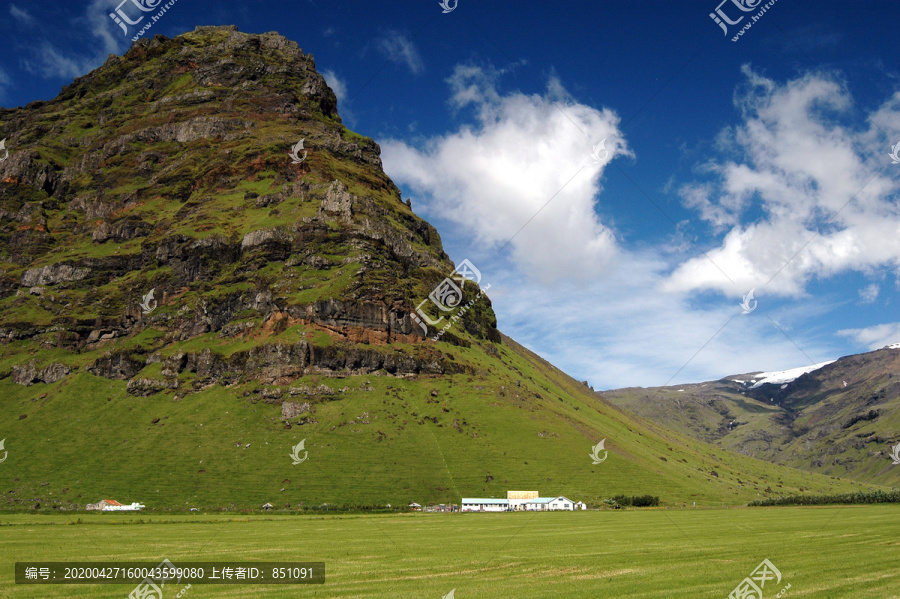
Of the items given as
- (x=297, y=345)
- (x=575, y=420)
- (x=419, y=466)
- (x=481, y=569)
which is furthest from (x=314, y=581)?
(x=575, y=420)

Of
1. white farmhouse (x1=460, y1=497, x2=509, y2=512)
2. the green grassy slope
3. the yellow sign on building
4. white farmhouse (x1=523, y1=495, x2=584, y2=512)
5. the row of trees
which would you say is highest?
the green grassy slope

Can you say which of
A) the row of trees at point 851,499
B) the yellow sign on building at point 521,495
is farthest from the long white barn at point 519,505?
the row of trees at point 851,499

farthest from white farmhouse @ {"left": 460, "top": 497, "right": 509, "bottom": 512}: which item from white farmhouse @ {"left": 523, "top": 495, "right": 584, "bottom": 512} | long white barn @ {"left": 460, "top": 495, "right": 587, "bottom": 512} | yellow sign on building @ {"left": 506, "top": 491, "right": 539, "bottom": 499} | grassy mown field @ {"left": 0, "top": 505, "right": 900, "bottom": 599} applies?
grassy mown field @ {"left": 0, "top": 505, "right": 900, "bottom": 599}

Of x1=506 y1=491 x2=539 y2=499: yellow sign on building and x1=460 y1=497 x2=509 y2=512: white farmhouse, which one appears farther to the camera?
x1=506 y1=491 x2=539 y2=499: yellow sign on building

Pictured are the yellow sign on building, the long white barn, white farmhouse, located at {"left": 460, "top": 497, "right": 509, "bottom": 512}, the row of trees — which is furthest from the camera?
the yellow sign on building

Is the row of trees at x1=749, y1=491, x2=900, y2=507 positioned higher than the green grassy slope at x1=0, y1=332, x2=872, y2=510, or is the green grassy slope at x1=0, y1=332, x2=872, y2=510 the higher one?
the green grassy slope at x1=0, y1=332, x2=872, y2=510

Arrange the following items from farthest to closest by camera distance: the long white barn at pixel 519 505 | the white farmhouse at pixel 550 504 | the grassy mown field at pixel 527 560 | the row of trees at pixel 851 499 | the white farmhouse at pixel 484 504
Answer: the white farmhouse at pixel 550 504 < the white farmhouse at pixel 484 504 < the long white barn at pixel 519 505 < the row of trees at pixel 851 499 < the grassy mown field at pixel 527 560

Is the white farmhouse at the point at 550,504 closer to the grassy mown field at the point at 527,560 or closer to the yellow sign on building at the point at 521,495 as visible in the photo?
the yellow sign on building at the point at 521,495

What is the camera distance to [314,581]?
27.7 m

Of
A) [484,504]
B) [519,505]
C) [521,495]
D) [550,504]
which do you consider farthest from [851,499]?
[484,504]

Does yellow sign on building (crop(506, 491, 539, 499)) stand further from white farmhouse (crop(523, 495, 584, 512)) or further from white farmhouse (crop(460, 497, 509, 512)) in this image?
white farmhouse (crop(460, 497, 509, 512))

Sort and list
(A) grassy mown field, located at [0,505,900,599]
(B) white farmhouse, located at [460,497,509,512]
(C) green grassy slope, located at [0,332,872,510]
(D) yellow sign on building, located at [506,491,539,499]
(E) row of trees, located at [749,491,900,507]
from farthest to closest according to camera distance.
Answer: (D) yellow sign on building, located at [506,491,539,499], (C) green grassy slope, located at [0,332,872,510], (B) white farmhouse, located at [460,497,509,512], (E) row of trees, located at [749,491,900,507], (A) grassy mown field, located at [0,505,900,599]

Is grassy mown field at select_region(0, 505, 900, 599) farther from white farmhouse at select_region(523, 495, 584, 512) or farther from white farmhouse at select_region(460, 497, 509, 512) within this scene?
white farmhouse at select_region(523, 495, 584, 512)

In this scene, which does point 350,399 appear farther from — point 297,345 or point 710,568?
point 710,568
